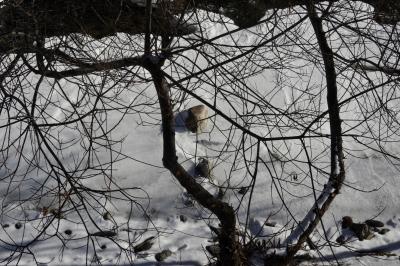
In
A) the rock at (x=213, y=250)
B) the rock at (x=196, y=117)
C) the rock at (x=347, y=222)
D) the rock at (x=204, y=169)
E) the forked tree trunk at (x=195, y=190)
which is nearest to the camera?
the forked tree trunk at (x=195, y=190)

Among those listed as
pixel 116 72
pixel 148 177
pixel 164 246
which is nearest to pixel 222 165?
pixel 148 177

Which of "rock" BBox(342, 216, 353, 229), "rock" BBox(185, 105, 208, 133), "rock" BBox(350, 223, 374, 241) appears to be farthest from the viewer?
"rock" BBox(185, 105, 208, 133)

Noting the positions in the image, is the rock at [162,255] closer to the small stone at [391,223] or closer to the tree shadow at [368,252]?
the tree shadow at [368,252]

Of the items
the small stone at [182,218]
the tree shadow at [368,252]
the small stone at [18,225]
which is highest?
the small stone at [18,225]

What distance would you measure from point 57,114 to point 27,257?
186 cm

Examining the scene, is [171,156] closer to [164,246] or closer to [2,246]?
[164,246]

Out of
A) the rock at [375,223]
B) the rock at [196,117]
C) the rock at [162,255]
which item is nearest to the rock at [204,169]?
the rock at [196,117]

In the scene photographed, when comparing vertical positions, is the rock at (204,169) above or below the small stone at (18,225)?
above

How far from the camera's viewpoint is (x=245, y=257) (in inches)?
152

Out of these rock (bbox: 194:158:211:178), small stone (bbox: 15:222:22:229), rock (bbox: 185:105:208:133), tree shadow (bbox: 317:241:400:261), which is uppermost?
rock (bbox: 185:105:208:133)

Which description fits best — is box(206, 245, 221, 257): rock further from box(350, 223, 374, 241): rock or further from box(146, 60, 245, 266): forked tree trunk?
box(350, 223, 374, 241): rock

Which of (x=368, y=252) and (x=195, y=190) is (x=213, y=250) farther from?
(x=368, y=252)

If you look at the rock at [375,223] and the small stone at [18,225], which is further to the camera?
the rock at [375,223]

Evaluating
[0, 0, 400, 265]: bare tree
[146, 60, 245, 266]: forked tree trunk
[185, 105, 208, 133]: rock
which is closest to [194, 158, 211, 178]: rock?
[0, 0, 400, 265]: bare tree
